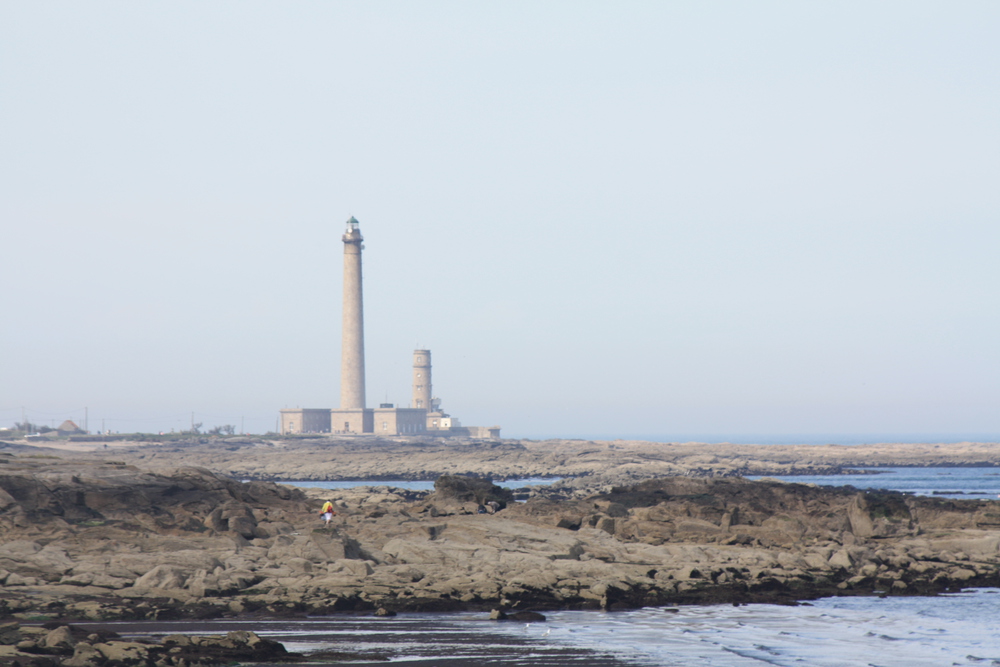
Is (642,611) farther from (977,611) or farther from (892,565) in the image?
(892,565)

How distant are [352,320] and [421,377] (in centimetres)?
3385

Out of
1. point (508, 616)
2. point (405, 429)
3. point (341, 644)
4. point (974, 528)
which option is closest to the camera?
point (341, 644)

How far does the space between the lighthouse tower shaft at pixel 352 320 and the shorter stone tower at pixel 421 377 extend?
2758 cm

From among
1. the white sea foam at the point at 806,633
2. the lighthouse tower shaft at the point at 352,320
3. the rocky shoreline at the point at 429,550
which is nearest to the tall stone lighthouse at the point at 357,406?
the lighthouse tower shaft at the point at 352,320

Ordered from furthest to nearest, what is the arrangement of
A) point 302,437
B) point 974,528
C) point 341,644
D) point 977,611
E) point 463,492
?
point 302,437 → point 463,492 → point 974,528 → point 977,611 → point 341,644

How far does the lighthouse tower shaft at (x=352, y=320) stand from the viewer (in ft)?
385

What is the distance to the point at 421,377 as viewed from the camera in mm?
149750

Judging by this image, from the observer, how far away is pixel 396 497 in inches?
1921

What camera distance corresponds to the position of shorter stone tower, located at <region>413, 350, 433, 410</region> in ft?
490

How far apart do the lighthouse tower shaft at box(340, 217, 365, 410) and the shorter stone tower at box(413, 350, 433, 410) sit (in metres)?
27.6

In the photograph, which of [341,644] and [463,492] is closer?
[341,644]

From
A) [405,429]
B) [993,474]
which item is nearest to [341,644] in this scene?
[993,474]

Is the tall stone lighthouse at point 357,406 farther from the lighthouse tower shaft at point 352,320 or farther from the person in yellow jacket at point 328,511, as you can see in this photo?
the person in yellow jacket at point 328,511

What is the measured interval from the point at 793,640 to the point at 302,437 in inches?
4106
